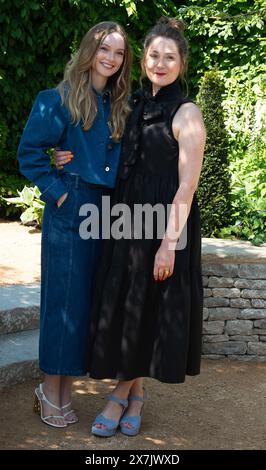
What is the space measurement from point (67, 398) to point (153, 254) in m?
0.88

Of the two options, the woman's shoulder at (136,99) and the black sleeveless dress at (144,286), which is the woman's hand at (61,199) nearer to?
the black sleeveless dress at (144,286)

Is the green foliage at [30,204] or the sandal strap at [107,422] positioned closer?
the sandal strap at [107,422]

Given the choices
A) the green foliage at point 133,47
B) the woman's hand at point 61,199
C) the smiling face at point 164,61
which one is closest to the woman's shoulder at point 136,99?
the smiling face at point 164,61

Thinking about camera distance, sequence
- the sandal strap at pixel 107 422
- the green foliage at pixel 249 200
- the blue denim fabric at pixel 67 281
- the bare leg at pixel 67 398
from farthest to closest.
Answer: the green foliage at pixel 249 200 → the bare leg at pixel 67 398 → the sandal strap at pixel 107 422 → the blue denim fabric at pixel 67 281

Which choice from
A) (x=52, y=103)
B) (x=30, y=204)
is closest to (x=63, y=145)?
(x=52, y=103)

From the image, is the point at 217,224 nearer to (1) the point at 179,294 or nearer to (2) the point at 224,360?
(2) the point at 224,360

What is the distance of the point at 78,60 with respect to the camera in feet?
10.2

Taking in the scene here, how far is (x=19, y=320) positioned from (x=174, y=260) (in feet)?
4.97

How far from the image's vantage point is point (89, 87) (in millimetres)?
3104

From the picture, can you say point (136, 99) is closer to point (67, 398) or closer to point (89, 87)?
point (89, 87)

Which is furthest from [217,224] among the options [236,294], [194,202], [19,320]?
[194,202]

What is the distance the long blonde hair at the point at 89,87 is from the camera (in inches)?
121

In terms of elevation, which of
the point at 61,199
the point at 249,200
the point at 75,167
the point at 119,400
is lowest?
the point at 119,400

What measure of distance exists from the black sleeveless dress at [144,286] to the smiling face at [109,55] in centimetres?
21
